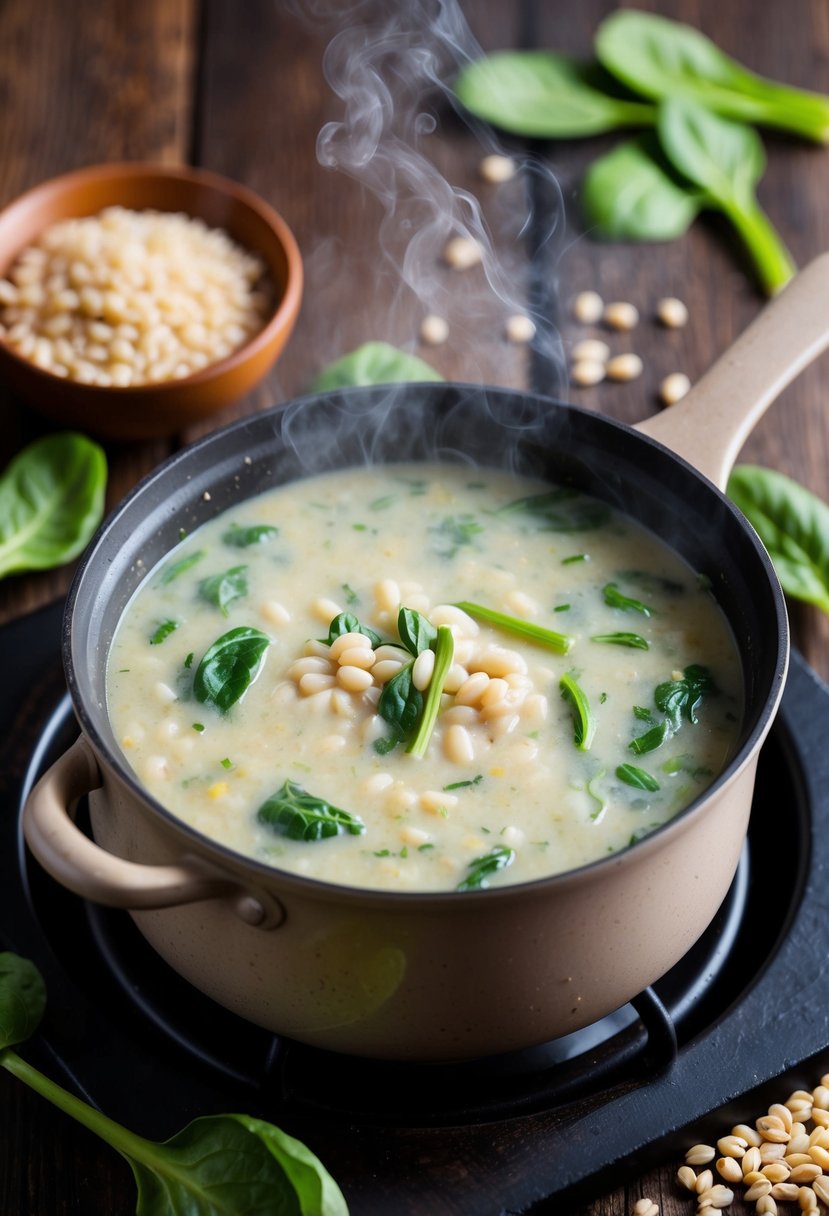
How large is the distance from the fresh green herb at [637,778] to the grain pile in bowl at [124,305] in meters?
1.33

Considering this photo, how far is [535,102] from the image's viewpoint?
338cm

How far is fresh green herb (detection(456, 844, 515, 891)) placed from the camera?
1676 mm

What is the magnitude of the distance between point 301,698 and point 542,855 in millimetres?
399

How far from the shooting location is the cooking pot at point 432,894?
1515 millimetres

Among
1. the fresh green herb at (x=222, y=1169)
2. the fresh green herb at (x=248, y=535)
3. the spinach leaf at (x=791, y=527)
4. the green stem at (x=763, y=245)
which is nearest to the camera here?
the fresh green herb at (x=222, y=1169)

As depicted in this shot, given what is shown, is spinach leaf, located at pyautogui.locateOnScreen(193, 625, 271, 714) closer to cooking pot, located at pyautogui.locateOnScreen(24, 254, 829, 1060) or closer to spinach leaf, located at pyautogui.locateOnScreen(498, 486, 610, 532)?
cooking pot, located at pyautogui.locateOnScreen(24, 254, 829, 1060)

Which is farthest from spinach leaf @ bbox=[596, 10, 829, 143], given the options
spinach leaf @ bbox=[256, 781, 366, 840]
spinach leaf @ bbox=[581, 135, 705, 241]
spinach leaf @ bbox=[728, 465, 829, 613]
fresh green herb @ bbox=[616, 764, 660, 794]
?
spinach leaf @ bbox=[256, 781, 366, 840]

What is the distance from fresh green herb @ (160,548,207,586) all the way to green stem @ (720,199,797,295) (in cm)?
158

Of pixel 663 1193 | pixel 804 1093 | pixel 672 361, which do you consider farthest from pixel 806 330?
pixel 663 1193

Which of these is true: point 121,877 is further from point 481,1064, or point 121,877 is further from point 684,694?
point 684,694

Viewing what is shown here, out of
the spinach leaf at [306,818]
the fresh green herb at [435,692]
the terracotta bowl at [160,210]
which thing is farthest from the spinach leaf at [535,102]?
the spinach leaf at [306,818]

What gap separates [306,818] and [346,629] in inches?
13.2

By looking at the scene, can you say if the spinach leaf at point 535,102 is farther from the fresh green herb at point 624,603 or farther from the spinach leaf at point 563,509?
the fresh green herb at point 624,603

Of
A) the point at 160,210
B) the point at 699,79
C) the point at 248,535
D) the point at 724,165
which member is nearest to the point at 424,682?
the point at 248,535
